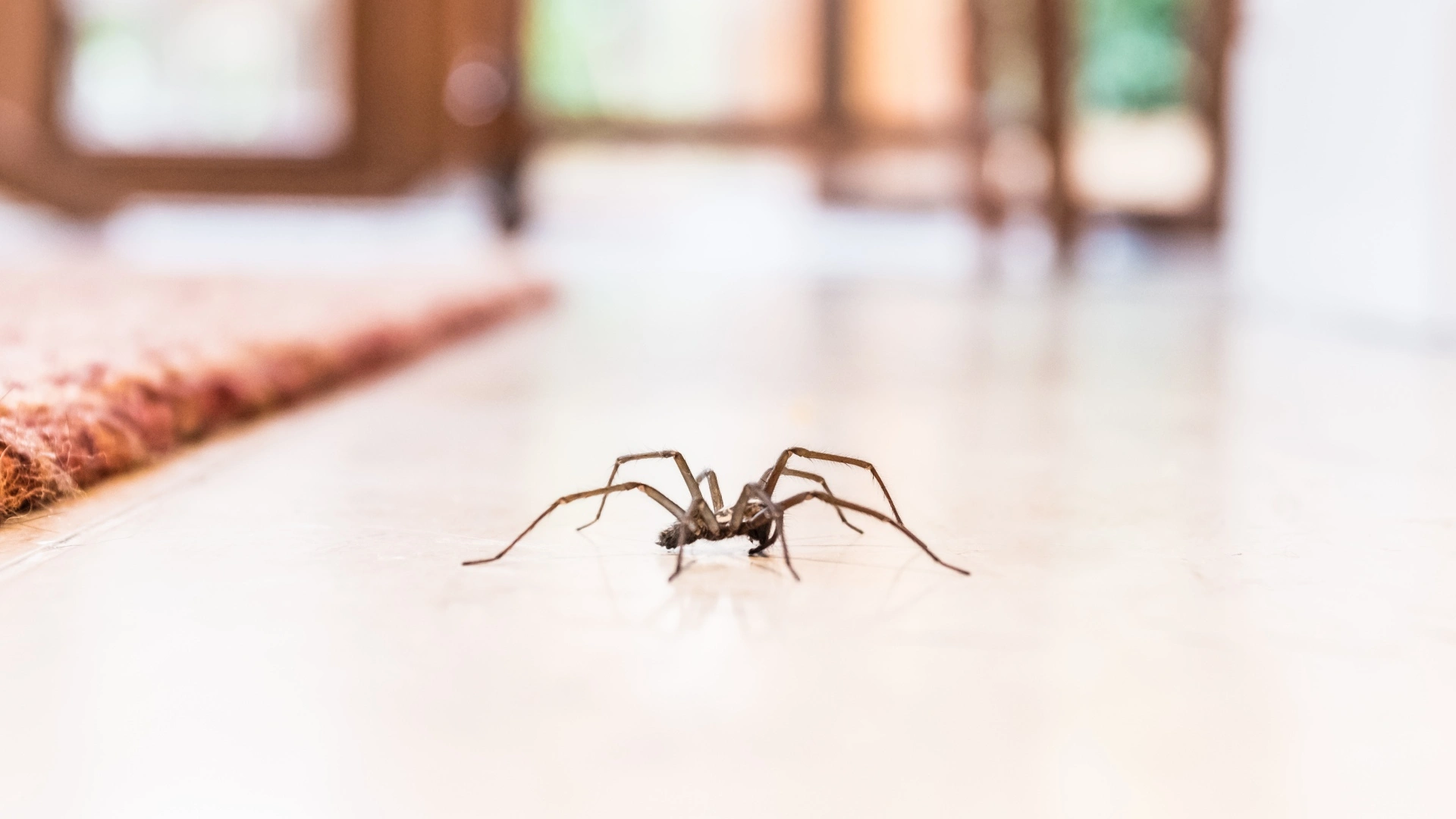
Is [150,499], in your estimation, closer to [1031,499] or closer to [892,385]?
[1031,499]

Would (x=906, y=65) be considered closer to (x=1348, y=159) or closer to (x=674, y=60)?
(x=674, y=60)

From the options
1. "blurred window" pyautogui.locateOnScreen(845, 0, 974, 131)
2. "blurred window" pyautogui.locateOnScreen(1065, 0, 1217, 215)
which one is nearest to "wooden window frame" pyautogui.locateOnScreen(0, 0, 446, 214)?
"blurred window" pyautogui.locateOnScreen(845, 0, 974, 131)

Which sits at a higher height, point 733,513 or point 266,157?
point 266,157

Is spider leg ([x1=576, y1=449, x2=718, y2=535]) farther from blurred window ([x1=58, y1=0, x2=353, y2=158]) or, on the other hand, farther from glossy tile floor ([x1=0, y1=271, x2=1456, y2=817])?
blurred window ([x1=58, y1=0, x2=353, y2=158])

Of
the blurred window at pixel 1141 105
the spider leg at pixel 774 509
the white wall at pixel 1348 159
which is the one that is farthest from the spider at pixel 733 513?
the blurred window at pixel 1141 105

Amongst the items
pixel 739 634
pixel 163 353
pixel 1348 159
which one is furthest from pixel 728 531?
pixel 1348 159
